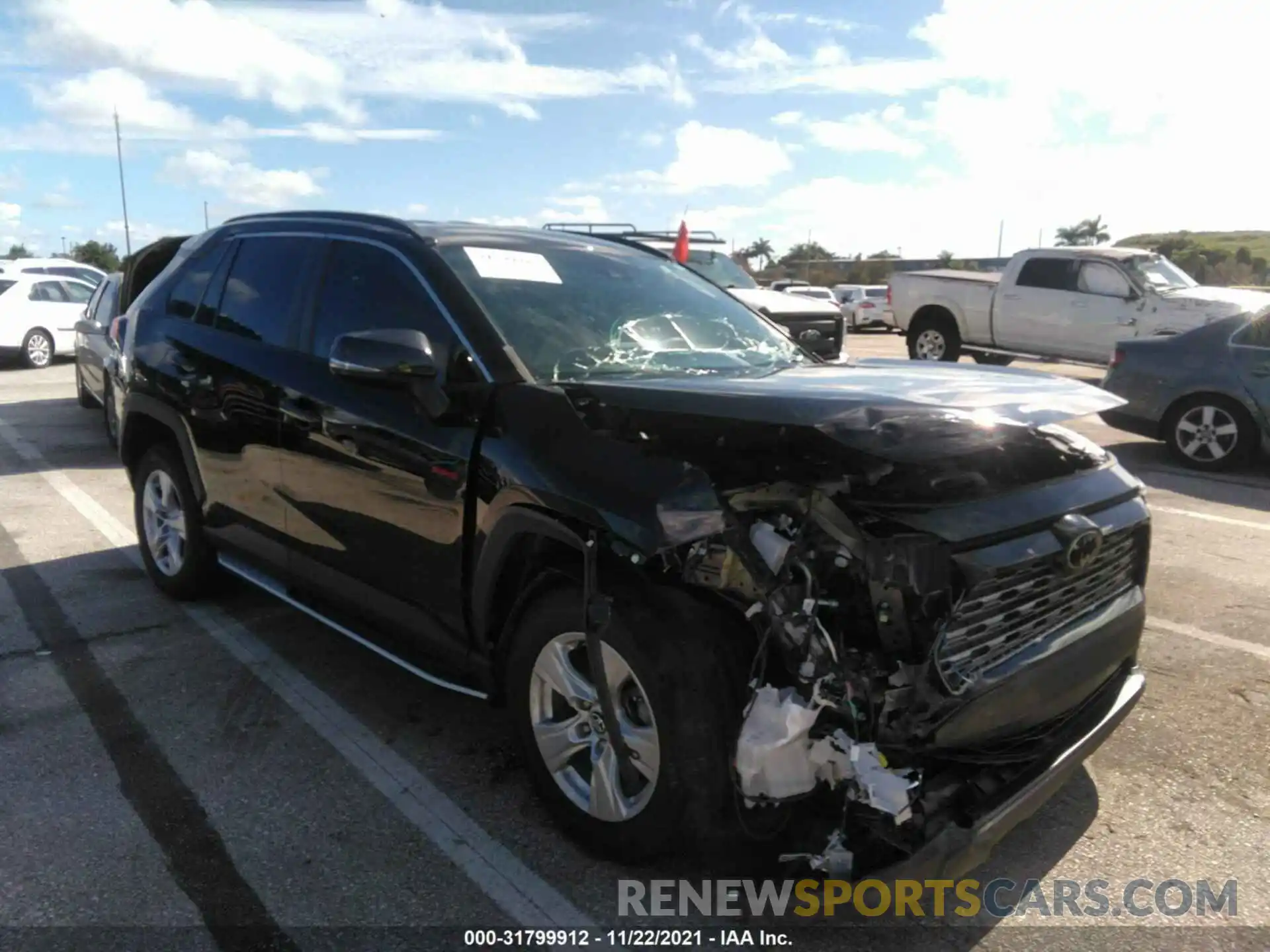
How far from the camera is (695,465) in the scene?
106 inches

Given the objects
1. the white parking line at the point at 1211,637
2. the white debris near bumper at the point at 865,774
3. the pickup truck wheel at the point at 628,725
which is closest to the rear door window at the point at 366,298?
the pickup truck wheel at the point at 628,725

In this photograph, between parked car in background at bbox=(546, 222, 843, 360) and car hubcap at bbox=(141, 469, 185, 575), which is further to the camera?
parked car in background at bbox=(546, 222, 843, 360)

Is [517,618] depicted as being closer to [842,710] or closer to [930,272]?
[842,710]

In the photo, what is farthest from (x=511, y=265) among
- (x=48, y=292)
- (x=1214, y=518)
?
(x=48, y=292)

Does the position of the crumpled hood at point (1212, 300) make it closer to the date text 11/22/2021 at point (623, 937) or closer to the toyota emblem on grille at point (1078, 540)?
the toyota emblem on grille at point (1078, 540)

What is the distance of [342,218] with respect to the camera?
13.8 feet

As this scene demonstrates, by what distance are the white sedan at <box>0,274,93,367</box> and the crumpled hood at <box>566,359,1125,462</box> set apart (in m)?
18.1

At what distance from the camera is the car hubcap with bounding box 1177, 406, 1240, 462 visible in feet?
28.2

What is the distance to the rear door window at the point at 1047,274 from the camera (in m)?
14.6

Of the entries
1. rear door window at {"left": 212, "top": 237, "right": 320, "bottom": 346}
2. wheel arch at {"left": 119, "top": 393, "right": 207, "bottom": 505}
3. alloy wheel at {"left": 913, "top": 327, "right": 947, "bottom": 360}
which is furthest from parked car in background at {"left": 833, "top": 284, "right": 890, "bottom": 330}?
rear door window at {"left": 212, "top": 237, "right": 320, "bottom": 346}

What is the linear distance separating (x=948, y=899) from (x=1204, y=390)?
24.3 feet

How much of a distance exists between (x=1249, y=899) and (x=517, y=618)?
89.2 inches

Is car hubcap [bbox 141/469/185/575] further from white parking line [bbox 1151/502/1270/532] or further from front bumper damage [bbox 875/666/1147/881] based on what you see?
white parking line [bbox 1151/502/1270/532]

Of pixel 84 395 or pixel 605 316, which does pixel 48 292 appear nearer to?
pixel 84 395
